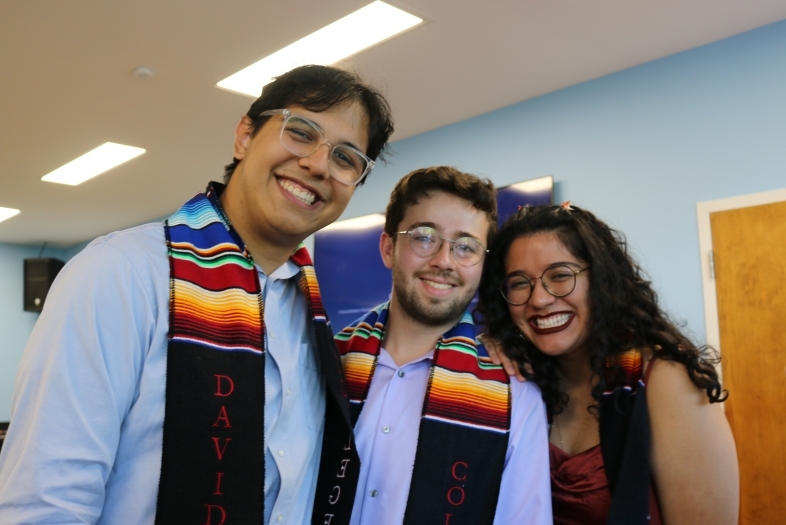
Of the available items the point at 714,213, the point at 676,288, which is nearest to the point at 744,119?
the point at 714,213

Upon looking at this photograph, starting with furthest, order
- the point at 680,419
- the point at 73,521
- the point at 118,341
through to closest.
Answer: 1. the point at 680,419
2. the point at 118,341
3. the point at 73,521


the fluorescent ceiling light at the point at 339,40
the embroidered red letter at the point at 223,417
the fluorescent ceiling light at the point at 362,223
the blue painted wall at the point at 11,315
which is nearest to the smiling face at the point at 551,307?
the embroidered red letter at the point at 223,417

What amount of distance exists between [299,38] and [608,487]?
116 inches

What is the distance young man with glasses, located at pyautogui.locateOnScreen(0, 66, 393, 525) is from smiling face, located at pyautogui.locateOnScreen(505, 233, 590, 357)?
1.92 ft

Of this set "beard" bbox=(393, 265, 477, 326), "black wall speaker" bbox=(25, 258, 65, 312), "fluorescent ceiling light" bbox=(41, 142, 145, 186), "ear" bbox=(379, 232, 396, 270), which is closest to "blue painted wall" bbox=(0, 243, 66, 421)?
"black wall speaker" bbox=(25, 258, 65, 312)

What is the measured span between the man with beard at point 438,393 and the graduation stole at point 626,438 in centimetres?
17

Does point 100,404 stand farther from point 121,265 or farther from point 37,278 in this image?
point 37,278

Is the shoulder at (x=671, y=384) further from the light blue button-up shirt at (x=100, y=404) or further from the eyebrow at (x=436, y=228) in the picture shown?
the light blue button-up shirt at (x=100, y=404)

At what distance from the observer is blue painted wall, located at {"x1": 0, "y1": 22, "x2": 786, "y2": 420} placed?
3492 mm

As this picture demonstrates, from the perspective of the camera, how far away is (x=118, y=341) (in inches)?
49.6

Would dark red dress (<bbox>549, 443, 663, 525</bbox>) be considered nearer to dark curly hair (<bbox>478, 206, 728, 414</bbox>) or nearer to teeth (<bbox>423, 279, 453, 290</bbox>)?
dark curly hair (<bbox>478, 206, 728, 414</bbox>)

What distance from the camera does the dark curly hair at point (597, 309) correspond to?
1.89 m

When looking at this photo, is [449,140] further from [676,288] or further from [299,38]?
[676,288]

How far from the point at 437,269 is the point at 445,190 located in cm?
28
